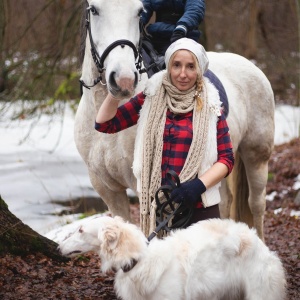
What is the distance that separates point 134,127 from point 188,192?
1.12 meters

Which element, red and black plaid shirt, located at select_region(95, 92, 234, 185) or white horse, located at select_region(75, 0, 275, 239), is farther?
white horse, located at select_region(75, 0, 275, 239)

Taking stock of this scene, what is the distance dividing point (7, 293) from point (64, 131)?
37.2 ft

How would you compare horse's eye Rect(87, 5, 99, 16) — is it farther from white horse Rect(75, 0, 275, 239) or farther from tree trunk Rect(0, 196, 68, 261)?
tree trunk Rect(0, 196, 68, 261)

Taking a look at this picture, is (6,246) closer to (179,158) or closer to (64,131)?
(179,158)

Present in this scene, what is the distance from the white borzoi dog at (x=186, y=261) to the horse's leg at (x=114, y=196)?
149cm

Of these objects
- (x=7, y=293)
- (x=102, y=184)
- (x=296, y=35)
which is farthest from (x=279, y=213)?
(x=296, y=35)

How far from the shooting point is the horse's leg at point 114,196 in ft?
16.7

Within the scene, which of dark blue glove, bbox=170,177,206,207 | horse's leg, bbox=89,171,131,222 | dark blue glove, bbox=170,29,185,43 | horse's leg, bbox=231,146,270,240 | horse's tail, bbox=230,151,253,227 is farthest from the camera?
horse's tail, bbox=230,151,253,227

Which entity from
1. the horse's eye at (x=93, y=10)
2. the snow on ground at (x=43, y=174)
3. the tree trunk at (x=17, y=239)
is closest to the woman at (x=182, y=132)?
the horse's eye at (x=93, y=10)

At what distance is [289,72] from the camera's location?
733 inches

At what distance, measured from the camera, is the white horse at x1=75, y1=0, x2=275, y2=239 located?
163 inches

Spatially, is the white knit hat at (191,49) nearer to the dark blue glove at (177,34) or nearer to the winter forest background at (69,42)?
the dark blue glove at (177,34)

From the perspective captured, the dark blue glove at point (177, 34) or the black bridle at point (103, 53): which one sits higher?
the dark blue glove at point (177, 34)

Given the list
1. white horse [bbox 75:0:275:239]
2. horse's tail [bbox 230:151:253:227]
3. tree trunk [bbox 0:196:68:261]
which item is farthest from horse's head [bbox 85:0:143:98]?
horse's tail [bbox 230:151:253:227]
